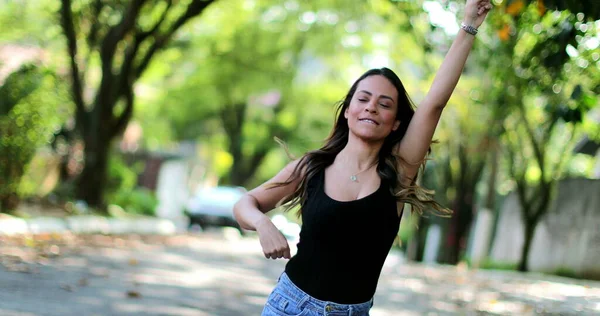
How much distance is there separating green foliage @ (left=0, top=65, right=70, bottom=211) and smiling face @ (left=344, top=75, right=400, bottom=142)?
13218 millimetres

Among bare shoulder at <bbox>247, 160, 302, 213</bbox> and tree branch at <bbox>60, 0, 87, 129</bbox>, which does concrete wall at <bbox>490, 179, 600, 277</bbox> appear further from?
bare shoulder at <bbox>247, 160, 302, 213</bbox>

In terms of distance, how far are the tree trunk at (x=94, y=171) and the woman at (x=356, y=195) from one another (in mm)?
18243

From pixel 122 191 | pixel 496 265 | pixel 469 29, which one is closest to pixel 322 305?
pixel 469 29

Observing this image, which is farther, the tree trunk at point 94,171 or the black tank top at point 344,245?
the tree trunk at point 94,171

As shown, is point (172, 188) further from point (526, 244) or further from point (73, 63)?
point (526, 244)

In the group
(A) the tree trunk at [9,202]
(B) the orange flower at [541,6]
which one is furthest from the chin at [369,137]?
(A) the tree trunk at [9,202]

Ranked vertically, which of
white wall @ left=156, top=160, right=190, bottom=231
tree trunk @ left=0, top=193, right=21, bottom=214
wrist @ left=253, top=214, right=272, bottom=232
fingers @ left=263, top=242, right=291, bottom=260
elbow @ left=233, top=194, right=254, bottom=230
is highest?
white wall @ left=156, top=160, right=190, bottom=231

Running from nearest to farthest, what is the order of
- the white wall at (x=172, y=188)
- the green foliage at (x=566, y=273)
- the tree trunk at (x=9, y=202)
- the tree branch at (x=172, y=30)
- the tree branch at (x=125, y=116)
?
the tree trunk at (x=9, y=202), the green foliage at (x=566, y=273), the tree branch at (x=172, y=30), the tree branch at (x=125, y=116), the white wall at (x=172, y=188)

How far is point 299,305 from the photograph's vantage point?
3.46 m

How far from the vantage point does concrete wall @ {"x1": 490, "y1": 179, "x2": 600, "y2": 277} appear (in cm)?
1823

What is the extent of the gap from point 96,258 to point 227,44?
2402cm

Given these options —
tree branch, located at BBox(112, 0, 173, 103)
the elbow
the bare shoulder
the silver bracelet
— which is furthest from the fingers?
tree branch, located at BBox(112, 0, 173, 103)

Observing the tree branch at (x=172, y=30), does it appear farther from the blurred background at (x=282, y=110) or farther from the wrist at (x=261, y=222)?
the wrist at (x=261, y=222)

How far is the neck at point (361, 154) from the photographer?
3.65 m
